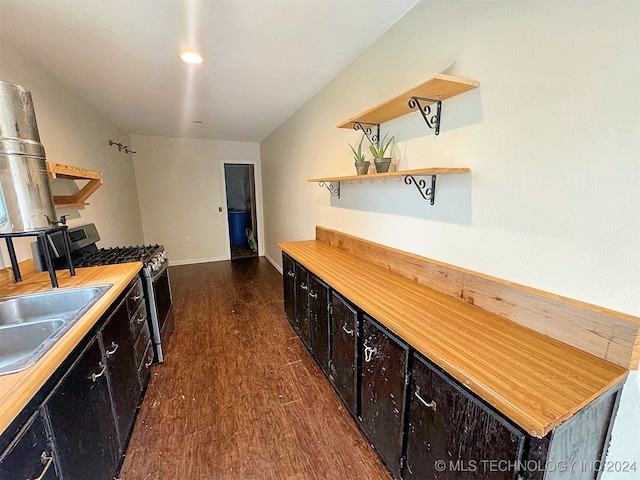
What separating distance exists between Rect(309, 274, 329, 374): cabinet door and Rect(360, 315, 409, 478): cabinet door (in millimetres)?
451

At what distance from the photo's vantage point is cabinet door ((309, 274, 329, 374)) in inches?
73.1

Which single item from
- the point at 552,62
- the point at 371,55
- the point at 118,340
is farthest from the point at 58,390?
the point at 371,55

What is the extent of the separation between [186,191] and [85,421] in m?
4.64

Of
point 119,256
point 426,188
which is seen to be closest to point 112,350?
point 119,256

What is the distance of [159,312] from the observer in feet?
7.55

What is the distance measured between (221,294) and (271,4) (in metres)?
3.25

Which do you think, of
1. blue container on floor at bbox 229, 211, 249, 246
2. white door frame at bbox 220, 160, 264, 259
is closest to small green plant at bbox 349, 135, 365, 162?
white door frame at bbox 220, 160, 264, 259

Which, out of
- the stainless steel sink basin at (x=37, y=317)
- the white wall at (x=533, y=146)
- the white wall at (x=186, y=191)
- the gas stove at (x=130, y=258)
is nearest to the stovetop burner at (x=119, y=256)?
the gas stove at (x=130, y=258)

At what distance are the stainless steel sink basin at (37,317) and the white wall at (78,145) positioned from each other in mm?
539

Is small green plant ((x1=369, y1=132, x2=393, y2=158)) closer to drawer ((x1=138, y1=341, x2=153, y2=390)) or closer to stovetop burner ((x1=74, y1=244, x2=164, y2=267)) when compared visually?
stovetop burner ((x1=74, y1=244, x2=164, y2=267))

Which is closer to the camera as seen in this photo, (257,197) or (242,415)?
(242,415)

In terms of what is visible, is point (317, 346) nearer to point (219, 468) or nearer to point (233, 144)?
point (219, 468)

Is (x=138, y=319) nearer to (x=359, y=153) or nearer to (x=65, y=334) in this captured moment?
(x=65, y=334)

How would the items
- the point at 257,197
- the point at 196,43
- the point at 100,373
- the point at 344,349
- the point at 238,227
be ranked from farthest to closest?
the point at 238,227
the point at 257,197
the point at 196,43
the point at 344,349
the point at 100,373
